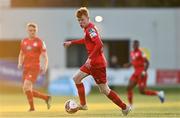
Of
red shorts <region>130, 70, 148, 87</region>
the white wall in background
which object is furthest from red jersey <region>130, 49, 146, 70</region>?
the white wall in background

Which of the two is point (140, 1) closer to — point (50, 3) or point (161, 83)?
point (50, 3)

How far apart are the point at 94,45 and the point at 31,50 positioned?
4.03 metres

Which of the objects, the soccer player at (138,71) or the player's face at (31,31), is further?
the soccer player at (138,71)


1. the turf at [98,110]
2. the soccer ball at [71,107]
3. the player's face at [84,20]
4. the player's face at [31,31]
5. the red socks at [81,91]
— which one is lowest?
the turf at [98,110]

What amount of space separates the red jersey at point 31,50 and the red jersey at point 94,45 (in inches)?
146

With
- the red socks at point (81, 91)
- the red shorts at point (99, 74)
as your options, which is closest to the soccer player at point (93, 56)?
the red shorts at point (99, 74)

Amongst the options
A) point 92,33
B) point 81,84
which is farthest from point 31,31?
point 92,33

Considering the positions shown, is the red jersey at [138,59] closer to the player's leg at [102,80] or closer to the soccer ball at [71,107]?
the soccer ball at [71,107]

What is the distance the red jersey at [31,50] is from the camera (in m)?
20.6

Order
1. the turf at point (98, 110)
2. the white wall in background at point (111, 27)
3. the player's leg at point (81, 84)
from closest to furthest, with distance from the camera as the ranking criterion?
the player's leg at point (81, 84), the turf at point (98, 110), the white wall in background at point (111, 27)

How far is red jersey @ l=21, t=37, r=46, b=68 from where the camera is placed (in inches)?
811

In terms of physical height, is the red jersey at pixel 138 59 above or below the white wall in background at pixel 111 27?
below

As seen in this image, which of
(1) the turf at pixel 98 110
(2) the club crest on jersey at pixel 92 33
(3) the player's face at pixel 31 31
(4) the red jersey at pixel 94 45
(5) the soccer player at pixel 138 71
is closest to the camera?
(4) the red jersey at pixel 94 45

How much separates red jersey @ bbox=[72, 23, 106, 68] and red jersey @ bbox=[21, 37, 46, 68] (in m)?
3.71
